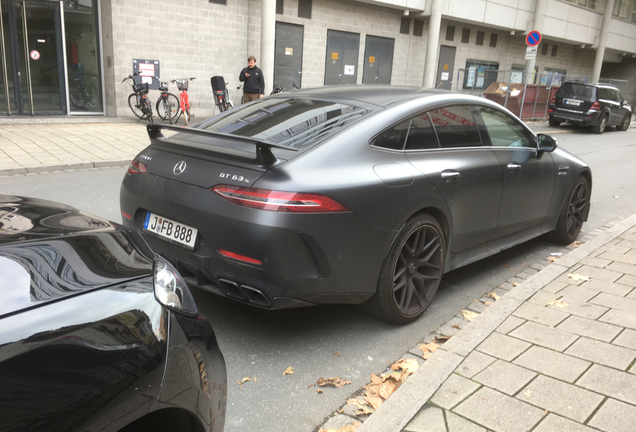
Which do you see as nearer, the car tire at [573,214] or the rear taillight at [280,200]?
the rear taillight at [280,200]

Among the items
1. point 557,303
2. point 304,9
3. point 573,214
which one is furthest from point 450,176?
point 304,9

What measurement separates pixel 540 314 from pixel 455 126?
1475 millimetres

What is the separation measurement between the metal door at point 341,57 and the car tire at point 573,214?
14995 mm

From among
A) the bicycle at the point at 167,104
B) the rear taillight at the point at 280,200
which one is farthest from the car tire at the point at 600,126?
the rear taillight at the point at 280,200

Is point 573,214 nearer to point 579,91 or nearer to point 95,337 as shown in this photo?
point 95,337

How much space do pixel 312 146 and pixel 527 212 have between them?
250cm

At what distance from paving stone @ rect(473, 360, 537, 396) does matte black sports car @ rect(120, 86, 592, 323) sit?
2.41ft

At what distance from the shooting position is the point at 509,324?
11.6ft

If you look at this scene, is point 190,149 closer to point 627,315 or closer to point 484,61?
point 627,315

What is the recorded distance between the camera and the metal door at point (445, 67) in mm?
24672

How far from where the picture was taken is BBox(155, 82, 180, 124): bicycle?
13903 mm

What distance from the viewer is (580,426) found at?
248cm

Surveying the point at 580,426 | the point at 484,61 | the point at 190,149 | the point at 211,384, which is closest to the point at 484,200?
the point at 580,426

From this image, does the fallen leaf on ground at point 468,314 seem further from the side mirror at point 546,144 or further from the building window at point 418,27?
the building window at point 418,27
